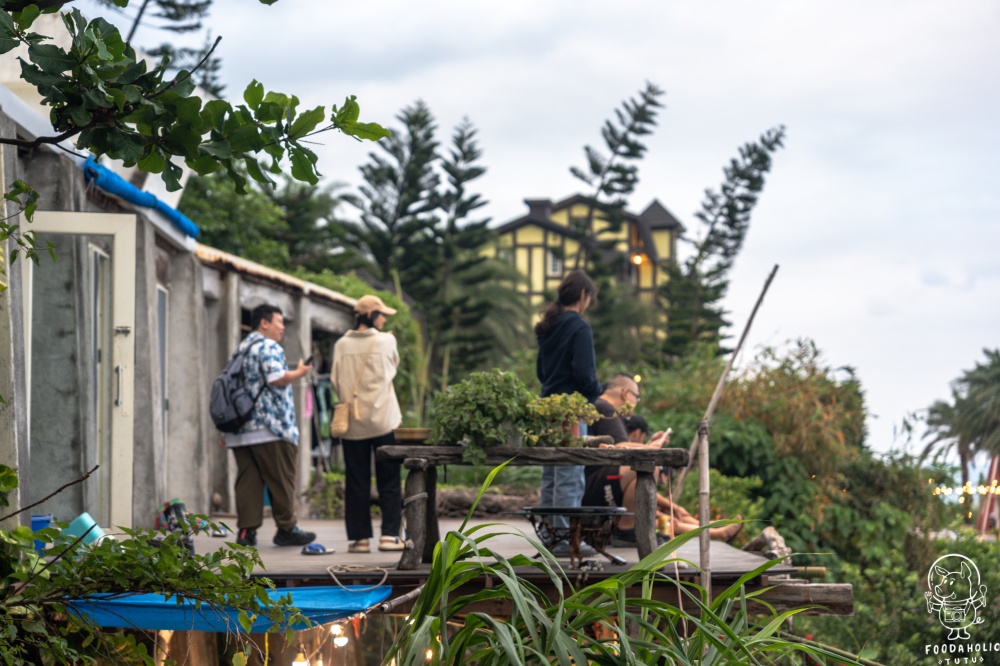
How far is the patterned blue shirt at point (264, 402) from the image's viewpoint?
6727mm

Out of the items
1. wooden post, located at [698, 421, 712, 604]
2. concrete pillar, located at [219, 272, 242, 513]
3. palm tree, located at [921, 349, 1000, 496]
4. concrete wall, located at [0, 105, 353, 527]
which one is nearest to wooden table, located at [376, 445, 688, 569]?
wooden post, located at [698, 421, 712, 604]

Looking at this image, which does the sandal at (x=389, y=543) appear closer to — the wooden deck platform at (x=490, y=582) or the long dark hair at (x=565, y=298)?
the wooden deck platform at (x=490, y=582)

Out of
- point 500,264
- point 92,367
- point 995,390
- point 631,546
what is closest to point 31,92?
point 92,367

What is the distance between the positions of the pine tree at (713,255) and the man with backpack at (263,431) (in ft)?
75.3

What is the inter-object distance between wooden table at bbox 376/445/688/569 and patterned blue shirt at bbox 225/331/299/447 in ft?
3.89

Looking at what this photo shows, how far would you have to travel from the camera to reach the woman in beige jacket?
671 cm

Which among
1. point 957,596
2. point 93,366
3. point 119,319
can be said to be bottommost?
point 957,596

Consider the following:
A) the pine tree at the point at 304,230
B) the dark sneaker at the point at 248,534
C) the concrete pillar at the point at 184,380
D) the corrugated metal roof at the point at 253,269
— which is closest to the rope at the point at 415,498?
the dark sneaker at the point at 248,534

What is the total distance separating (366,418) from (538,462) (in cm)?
142

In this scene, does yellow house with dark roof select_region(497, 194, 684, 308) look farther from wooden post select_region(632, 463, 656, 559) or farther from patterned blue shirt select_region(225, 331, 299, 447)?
wooden post select_region(632, 463, 656, 559)

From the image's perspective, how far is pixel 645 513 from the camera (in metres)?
5.70

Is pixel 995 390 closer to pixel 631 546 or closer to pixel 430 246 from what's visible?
pixel 430 246

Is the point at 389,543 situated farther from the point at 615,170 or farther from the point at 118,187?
the point at 615,170

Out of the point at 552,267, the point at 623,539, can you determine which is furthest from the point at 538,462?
the point at 552,267
